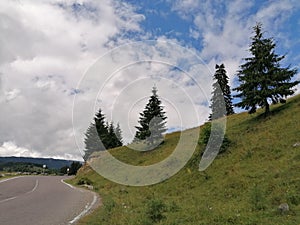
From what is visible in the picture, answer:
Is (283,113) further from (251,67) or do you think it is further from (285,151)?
(285,151)

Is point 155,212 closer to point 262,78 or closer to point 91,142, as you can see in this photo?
point 262,78

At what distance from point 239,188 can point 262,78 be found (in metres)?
20.1

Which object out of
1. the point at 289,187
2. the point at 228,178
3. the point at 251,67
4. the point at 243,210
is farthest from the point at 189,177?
the point at 251,67

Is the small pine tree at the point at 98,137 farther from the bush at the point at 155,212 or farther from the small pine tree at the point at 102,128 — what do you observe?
the bush at the point at 155,212

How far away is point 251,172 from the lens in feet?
61.2

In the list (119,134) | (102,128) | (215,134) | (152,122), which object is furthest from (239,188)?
(119,134)

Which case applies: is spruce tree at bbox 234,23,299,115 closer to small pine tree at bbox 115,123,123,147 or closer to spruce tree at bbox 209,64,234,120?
spruce tree at bbox 209,64,234,120

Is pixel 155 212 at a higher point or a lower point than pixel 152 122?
lower

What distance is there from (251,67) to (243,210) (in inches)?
1056

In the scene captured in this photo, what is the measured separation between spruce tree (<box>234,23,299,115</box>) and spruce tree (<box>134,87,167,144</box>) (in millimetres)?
17006

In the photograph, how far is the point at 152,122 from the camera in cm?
4969

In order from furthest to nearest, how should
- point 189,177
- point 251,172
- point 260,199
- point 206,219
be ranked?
point 189,177 < point 251,172 < point 260,199 < point 206,219

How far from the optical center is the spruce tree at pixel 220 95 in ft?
181

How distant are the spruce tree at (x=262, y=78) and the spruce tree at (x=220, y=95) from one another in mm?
18145
